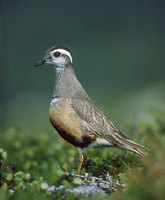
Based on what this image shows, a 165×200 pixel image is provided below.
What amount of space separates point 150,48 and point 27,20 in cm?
540

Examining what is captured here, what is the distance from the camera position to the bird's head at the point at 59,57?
6230 millimetres

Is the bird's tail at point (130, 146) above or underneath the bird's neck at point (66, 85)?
underneath

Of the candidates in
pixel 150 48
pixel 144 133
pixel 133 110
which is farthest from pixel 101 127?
pixel 150 48

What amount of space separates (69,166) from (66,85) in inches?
52.7

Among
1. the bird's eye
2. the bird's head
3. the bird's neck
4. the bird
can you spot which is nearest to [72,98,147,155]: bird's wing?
the bird

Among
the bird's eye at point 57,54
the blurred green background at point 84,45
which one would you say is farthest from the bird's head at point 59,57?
the blurred green background at point 84,45

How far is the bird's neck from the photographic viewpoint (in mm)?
5988

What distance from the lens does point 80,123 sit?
18.6 ft

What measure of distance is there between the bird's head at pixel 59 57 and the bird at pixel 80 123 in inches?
11.8

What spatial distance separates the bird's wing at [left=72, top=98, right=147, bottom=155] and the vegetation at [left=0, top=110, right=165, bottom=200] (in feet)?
0.77

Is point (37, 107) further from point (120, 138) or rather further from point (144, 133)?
point (120, 138)

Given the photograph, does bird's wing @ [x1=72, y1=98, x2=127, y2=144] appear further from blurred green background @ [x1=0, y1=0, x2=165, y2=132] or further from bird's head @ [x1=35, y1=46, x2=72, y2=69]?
blurred green background @ [x1=0, y1=0, x2=165, y2=132]

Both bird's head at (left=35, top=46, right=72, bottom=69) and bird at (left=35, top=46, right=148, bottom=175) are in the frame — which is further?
bird's head at (left=35, top=46, right=72, bottom=69)

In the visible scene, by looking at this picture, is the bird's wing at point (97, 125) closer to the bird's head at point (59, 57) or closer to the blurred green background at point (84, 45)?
the bird's head at point (59, 57)
